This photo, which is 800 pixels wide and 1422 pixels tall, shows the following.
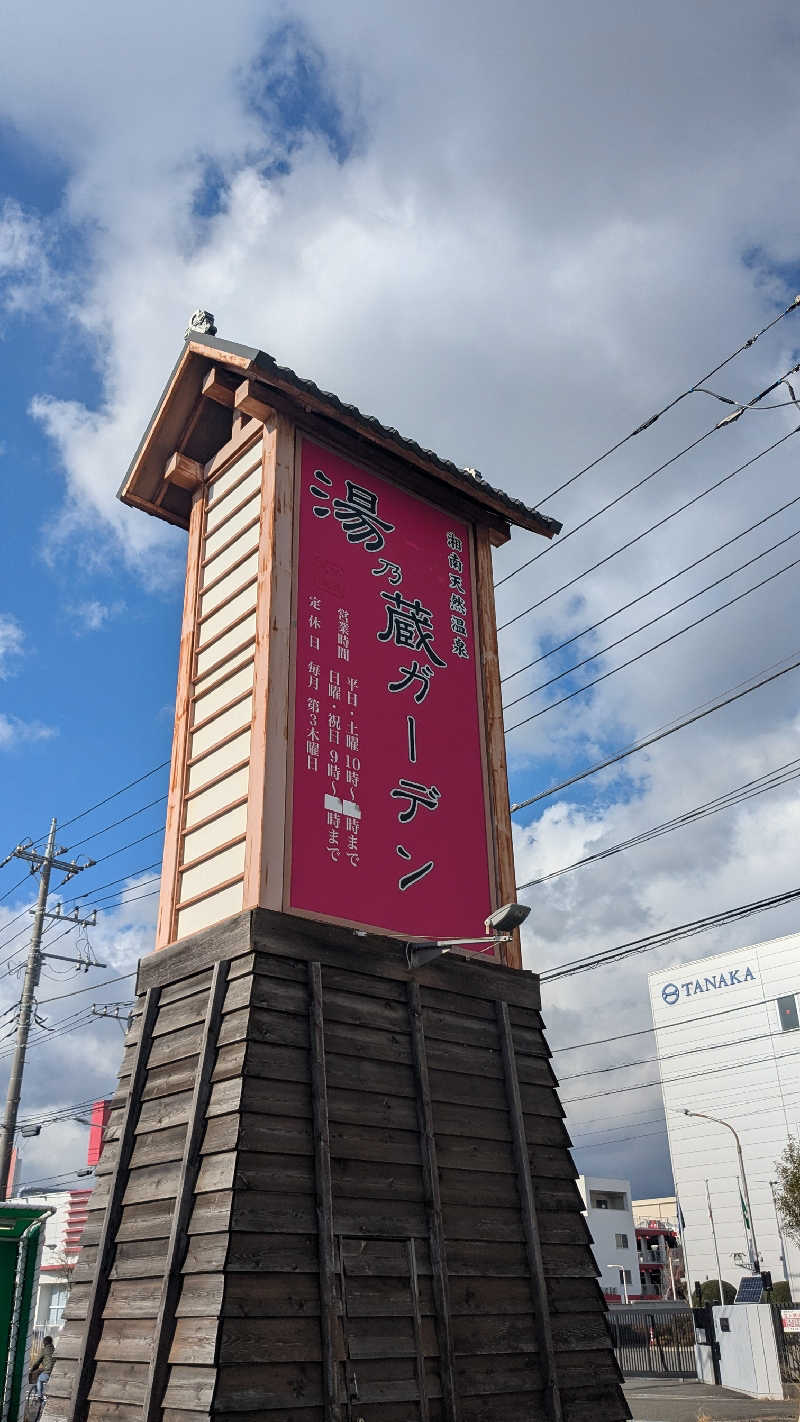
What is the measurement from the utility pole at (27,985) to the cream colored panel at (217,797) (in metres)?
19.1

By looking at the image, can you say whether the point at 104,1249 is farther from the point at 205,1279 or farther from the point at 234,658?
the point at 234,658

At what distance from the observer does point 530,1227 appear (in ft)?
28.6

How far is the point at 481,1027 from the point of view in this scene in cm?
955

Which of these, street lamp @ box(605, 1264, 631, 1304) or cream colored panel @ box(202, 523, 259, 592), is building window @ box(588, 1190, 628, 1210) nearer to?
street lamp @ box(605, 1264, 631, 1304)

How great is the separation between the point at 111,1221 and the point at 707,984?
73270mm

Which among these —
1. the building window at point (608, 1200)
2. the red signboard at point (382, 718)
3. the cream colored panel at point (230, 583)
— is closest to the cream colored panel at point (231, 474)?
the red signboard at point (382, 718)

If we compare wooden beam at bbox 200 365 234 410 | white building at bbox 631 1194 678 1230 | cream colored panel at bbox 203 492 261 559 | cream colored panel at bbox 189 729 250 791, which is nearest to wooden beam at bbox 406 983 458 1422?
cream colored panel at bbox 189 729 250 791

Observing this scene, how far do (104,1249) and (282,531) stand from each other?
6.41 meters

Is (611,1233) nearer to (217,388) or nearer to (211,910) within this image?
(211,910)

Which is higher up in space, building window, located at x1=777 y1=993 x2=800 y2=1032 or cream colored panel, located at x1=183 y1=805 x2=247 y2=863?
building window, located at x1=777 y1=993 x2=800 y2=1032

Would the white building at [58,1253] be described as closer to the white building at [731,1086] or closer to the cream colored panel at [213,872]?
the white building at [731,1086]

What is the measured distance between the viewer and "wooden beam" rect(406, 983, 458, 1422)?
296 inches

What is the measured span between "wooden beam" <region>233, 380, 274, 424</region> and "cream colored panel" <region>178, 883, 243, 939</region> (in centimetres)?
485

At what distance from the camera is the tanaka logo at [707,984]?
237 feet
